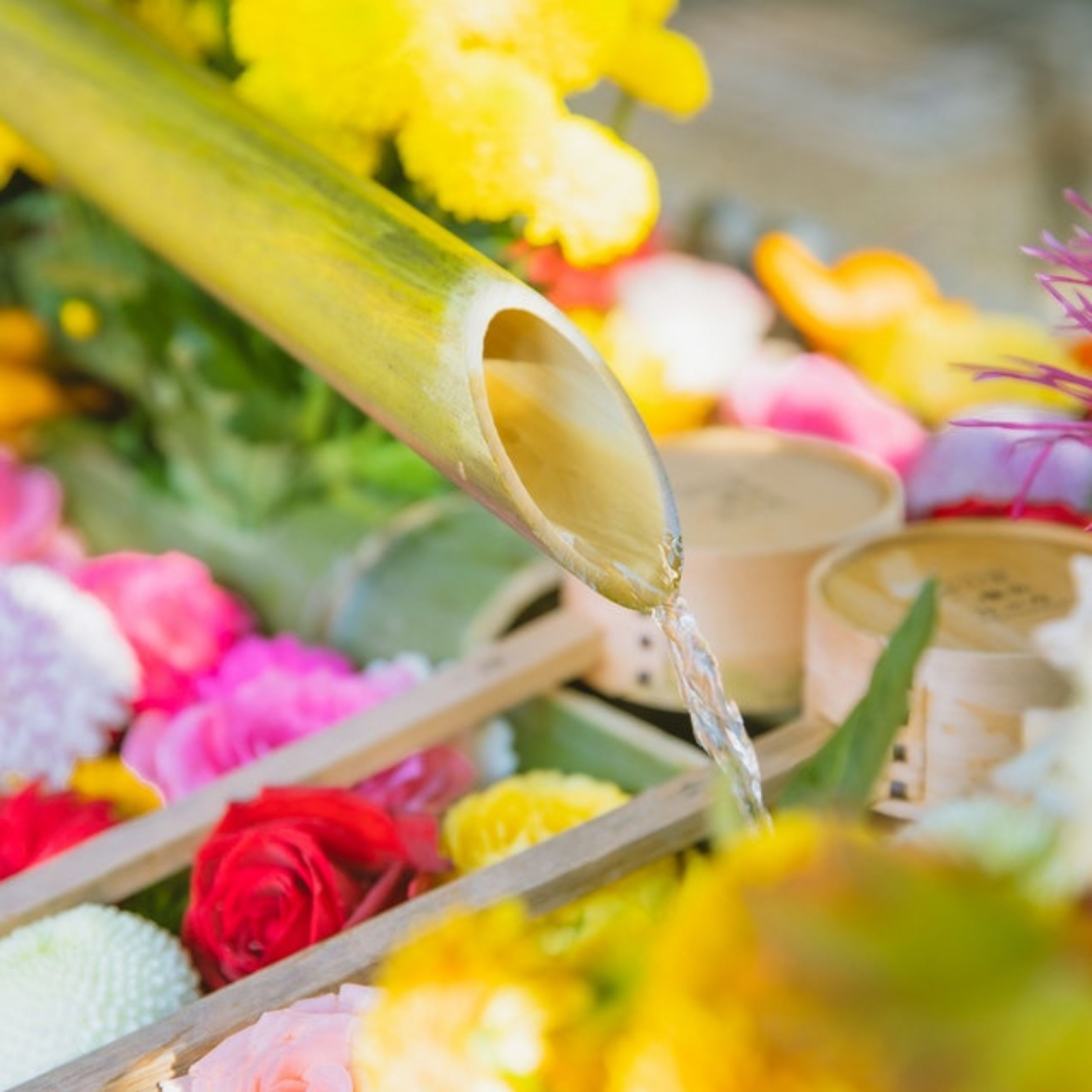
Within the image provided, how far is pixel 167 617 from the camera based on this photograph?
926mm

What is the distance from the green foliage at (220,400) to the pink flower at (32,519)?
0.31 ft

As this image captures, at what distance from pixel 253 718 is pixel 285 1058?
0.36 m

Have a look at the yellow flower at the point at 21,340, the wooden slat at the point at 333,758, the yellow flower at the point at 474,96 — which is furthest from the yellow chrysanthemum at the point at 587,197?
the yellow flower at the point at 21,340

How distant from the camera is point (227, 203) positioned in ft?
2.08

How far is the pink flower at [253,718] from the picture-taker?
0.81m

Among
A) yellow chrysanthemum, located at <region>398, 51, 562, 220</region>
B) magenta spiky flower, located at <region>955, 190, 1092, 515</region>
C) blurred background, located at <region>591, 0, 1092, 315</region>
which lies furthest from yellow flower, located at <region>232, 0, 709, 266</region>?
blurred background, located at <region>591, 0, 1092, 315</region>

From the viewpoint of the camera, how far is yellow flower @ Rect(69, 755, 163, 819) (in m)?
0.81

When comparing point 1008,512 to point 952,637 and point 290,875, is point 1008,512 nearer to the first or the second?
point 952,637

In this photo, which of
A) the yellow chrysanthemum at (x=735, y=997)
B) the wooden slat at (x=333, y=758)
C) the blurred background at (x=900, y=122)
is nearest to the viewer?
the yellow chrysanthemum at (x=735, y=997)

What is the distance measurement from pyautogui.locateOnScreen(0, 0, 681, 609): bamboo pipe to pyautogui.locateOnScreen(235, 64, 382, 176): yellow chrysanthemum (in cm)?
5

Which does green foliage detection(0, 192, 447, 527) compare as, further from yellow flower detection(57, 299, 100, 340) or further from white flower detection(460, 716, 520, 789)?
white flower detection(460, 716, 520, 789)

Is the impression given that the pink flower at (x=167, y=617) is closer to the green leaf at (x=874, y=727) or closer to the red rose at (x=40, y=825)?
the red rose at (x=40, y=825)

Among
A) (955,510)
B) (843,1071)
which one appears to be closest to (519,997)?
(843,1071)

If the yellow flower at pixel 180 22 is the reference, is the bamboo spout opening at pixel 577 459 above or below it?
below
